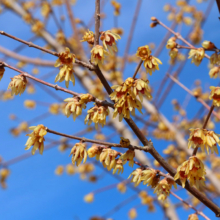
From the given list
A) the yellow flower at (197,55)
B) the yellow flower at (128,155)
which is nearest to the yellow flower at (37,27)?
the yellow flower at (197,55)

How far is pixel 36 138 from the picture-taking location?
1.23 meters

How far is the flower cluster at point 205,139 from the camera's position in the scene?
1.14 metres

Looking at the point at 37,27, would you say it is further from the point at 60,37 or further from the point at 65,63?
the point at 65,63

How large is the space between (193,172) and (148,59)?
0.57 meters

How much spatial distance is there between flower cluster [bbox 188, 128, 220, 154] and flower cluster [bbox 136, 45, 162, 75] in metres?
0.36

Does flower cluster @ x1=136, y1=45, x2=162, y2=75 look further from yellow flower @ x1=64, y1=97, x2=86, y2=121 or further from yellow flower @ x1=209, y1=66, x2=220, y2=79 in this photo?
yellow flower @ x1=209, y1=66, x2=220, y2=79

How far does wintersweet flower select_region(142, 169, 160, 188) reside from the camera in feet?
4.05

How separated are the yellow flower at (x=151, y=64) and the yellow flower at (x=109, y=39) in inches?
6.6

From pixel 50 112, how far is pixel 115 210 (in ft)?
9.37

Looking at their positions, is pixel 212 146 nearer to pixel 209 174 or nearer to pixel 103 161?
pixel 103 161

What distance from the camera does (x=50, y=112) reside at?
20.4 feet

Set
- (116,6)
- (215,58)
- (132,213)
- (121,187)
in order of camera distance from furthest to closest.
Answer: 1. (132,213)
2. (121,187)
3. (116,6)
4. (215,58)

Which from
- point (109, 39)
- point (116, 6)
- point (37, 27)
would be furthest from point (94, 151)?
point (37, 27)

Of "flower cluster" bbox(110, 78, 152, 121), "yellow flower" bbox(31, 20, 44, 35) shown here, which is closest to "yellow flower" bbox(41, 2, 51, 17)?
"yellow flower" bbox(31, 20, 44, 35)
